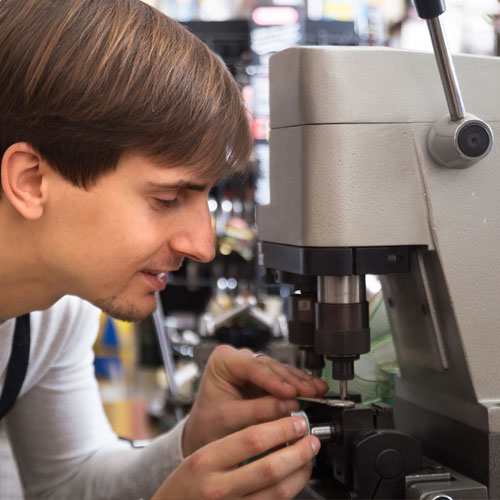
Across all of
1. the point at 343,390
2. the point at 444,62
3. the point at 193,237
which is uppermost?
the point at 444,62

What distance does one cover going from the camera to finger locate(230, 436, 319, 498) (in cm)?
83

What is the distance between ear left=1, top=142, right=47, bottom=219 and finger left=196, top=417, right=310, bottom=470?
0.39 meters

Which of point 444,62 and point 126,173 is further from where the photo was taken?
point 126,173

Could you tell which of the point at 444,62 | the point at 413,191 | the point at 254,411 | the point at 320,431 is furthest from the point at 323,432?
the point at 444,62

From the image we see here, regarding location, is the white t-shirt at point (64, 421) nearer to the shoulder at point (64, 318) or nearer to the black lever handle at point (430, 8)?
the shoulder at point (64, 318)

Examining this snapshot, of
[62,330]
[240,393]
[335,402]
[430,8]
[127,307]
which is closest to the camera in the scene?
[430,8]

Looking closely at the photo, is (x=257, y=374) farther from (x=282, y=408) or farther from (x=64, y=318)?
(x=64, y=318)

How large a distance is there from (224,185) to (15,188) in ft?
10.7

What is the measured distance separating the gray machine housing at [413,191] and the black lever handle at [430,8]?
7 centimetres

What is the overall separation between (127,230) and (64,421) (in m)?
0.60

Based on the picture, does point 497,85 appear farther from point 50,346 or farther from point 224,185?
point 224,185

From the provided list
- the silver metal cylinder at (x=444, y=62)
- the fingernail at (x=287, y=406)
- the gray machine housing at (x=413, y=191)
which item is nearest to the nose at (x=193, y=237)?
the gray machine housing at (x=413, y=191)

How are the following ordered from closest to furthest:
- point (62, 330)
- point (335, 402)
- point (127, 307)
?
point (335, 402), point (127, 307), point (62, 330)

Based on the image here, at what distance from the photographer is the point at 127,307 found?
101cm
